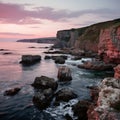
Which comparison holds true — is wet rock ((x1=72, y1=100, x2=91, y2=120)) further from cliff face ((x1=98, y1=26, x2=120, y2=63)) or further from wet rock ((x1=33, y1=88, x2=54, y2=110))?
cliff face ((x1=98, y1=26, x2=120, y2=63))

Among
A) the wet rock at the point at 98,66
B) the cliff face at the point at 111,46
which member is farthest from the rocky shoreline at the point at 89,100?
the cliff face at the point at 111,46

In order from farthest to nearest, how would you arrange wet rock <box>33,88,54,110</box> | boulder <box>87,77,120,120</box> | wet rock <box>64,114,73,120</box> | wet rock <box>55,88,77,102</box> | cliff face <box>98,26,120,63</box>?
cliff face <box>98,26,120,63</box> → wet rock <box>55,88,77,102</box> → wet rock <box>33,88,54,110</box> → wet rock <box>64,114,73,120</box> → boulder <box>87,77,120,120</box>

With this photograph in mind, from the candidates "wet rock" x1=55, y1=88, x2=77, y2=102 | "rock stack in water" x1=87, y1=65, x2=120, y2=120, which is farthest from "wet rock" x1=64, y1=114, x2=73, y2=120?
"rock stack in water" x1=87, y1=65, x2=120, y2=120

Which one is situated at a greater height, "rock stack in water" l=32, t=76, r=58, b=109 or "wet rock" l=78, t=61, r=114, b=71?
"wet rock" l=78, t=61, r=114, b=71

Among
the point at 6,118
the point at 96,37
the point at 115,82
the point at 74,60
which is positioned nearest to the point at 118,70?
the point at 115,82

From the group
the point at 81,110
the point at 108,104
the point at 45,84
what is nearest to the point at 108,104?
the point at 108,104

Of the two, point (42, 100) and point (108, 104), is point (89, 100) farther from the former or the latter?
point (108, 104)

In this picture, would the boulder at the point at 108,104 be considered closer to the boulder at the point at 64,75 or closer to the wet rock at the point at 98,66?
the boulder at the point at 64,75

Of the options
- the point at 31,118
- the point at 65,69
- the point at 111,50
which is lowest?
the point at 31,118

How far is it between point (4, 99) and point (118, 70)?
670 inches

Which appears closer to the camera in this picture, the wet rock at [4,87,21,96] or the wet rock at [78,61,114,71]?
the wet rock at [4,87,21,96]

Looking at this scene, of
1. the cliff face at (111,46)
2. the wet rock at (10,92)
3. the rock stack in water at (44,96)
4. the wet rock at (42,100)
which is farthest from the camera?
the cliff face at (111,46)

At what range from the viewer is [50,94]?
3091 cm

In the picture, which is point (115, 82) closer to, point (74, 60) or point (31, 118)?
point (31, 118)
